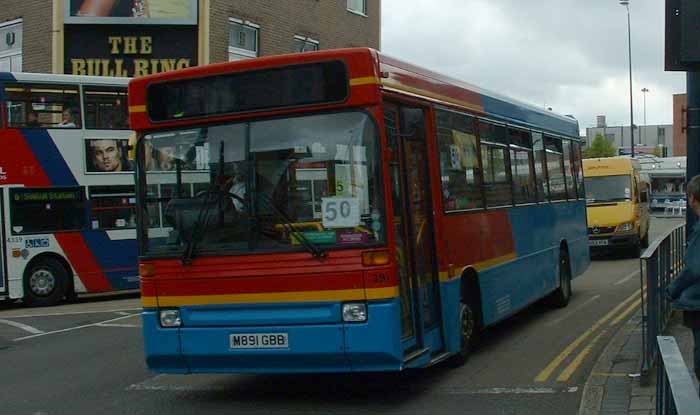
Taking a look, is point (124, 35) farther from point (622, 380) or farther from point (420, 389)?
point (622, 380)

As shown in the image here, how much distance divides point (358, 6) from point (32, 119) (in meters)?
17.0

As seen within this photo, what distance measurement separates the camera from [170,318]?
7.95m

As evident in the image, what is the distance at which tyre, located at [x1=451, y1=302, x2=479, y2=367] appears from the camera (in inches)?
370

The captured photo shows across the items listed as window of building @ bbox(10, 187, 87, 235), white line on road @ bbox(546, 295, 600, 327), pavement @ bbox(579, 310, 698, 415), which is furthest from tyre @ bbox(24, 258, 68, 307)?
pavement @ bbox(579, 310, 698, 415)

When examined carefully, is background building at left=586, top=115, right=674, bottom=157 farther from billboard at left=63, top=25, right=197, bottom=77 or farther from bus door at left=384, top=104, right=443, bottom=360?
bus door at left=384, top=104, right=443, bottom=360

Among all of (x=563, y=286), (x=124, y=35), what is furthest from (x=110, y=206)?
(x=563, y=286)

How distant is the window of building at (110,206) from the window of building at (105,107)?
129 cm

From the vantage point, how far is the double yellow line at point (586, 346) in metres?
9.17

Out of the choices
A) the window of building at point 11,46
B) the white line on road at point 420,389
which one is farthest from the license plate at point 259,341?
the window of building at point 11,46

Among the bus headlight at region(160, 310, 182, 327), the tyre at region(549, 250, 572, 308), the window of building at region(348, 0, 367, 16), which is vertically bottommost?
the tyre at region(549, 250, 572, 308)

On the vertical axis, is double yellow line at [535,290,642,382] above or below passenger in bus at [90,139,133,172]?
below

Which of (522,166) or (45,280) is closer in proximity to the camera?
(522,166)

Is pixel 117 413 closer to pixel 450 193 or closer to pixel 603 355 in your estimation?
pixel 450 193

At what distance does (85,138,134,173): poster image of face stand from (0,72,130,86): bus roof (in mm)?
1200
